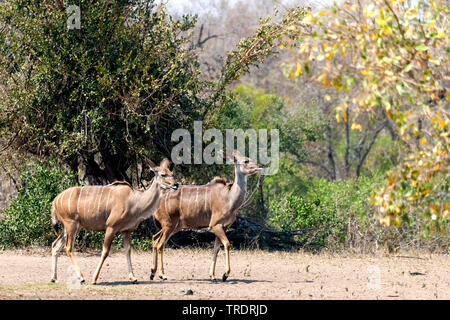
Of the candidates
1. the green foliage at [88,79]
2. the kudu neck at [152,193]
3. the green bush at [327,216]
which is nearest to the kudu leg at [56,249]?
the kudu neck at [152,193]

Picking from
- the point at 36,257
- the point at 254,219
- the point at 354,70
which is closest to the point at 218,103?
the point at 254,219

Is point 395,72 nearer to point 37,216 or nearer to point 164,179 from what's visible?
point 164,179

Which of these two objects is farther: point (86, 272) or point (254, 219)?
point (254, 219)

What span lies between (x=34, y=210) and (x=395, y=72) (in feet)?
25.8

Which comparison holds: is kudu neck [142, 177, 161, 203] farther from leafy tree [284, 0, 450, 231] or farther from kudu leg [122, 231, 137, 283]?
leafy tree [284, 0, 450, 231]

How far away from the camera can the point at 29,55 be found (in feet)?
41.0

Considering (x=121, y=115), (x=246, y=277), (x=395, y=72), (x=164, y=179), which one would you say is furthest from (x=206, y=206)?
(x=395, y=72)

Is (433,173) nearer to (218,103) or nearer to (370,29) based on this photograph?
(370,29)

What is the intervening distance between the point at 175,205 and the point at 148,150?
11.2 ft

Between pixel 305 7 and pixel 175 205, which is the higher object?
pixel 305 7

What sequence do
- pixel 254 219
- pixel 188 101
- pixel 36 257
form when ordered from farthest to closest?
pixel 254 219 < pixel 188 101 < pixel 36 257

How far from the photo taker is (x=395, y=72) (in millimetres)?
6195

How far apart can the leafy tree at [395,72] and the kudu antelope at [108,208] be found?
137 inches

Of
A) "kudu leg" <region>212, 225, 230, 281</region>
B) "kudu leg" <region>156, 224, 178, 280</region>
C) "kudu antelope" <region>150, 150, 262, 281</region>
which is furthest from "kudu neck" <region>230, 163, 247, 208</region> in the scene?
"kudu leg" <region>156, 224, 178, 280</region>
